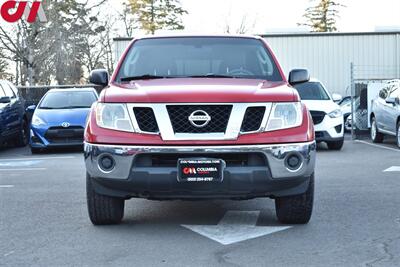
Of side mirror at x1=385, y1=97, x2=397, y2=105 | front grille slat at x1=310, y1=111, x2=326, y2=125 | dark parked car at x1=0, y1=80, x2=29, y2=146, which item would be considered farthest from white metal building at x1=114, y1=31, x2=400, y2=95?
front grille slat at x1=310, y1=111, x2=326, y2=125

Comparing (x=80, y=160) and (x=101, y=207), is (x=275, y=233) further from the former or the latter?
(x=80, y=160)

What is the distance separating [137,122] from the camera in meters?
5.71

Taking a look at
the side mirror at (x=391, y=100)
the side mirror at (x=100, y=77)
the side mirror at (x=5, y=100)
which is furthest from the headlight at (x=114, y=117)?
the side mirror at (x=391, y=100)

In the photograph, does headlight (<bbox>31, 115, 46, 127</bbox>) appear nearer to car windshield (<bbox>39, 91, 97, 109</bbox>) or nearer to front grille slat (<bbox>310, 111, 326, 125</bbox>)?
car windshield (<bbox>39, 91, 97, 109</bbox>)

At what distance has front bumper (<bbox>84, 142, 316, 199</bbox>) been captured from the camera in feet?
18.2

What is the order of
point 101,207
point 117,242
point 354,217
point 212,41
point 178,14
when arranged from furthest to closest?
point 178,14
point 212,41
point 354,217
point 101,207
point 117,242

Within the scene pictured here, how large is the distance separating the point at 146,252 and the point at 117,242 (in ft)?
1.45

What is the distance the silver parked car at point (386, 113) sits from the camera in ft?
48.3

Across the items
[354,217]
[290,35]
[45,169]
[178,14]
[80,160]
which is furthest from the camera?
[178,14]

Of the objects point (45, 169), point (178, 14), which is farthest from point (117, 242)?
point (178, 14)

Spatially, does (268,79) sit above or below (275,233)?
above

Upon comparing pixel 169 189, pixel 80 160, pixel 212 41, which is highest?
pixel 212 41

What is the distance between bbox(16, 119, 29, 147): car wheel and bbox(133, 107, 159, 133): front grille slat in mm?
11583

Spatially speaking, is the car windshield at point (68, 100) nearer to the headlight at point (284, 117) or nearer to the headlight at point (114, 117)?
the headlight at point (114, 117)
